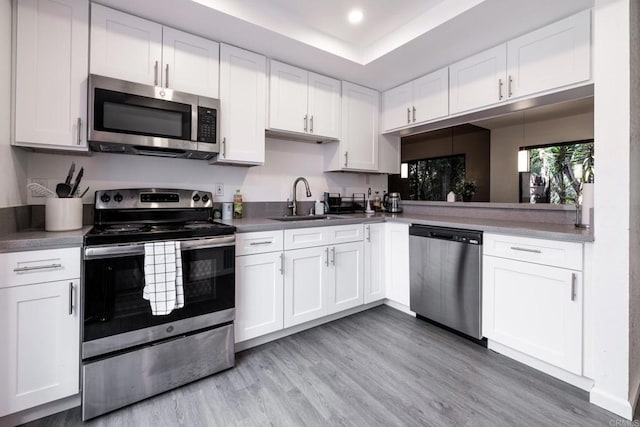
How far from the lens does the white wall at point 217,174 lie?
6.43 ft

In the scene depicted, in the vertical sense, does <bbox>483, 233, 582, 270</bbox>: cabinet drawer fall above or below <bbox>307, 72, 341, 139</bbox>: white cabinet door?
below

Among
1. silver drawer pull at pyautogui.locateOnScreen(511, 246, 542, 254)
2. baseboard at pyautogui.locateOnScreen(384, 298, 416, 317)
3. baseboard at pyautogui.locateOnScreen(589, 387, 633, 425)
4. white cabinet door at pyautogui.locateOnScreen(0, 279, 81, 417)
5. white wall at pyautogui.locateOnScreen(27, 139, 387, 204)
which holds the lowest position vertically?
baseboard at pyautogui.locateOnScreen(589, 387, 633, 425)

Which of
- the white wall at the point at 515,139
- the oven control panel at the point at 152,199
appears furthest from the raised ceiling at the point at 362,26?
the white wall at the point at 515,139

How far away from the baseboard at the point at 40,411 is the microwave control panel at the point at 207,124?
66.7 inches

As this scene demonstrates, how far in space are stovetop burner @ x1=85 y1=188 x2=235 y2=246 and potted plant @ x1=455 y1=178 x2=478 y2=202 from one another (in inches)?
131

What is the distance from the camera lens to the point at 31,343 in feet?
4.53

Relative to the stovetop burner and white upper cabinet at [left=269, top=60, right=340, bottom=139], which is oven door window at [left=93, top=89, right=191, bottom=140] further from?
white upper cabinet at [left=269, top=60, right=340, bottom=139]

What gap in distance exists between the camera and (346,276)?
259 centimetres

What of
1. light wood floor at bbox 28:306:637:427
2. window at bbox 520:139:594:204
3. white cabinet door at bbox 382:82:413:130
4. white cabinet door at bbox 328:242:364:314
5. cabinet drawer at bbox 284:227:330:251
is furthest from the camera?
window at bbox 520:139:594:204

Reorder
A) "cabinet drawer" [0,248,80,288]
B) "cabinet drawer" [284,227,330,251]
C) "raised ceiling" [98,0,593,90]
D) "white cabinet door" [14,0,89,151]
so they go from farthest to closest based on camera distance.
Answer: "cabinet drawer" [284,227,330,251] → "raised ceiling" [98,0,593,90] → "white cabinet door" [14,0,89,151] → "cabinet drawer" [0,248,80,288]

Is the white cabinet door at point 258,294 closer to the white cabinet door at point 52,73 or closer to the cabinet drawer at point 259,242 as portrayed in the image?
the cabinet drawer at point 259,242

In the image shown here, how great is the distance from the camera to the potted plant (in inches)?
158

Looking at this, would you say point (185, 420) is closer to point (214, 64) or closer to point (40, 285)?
point (40, 285)

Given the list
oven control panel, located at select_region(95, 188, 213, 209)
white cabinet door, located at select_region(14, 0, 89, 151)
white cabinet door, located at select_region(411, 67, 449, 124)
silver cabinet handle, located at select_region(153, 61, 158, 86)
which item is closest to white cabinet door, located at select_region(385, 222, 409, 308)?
white cabinet door, located at select_region(411, 67, 449, 124)
